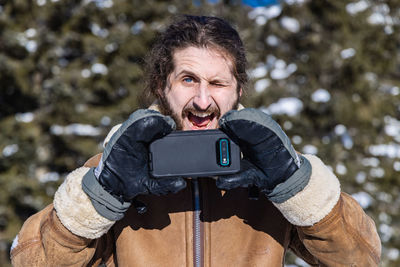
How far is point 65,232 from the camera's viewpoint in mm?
1778

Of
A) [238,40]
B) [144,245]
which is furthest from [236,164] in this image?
[238,40]

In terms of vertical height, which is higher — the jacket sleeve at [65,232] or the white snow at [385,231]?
the jacket sleeve at [65,232]

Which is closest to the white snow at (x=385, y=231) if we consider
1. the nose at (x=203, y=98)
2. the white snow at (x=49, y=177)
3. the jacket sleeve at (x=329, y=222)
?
the white snow at (x=49, y=177)

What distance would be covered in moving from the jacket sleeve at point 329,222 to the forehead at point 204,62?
1.51 ft

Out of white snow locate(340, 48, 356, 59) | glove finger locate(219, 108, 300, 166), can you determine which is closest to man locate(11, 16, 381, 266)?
glove finger locate(219, 108, 300, 166)

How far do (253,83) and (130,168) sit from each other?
20.6 feet

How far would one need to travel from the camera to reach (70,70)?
8094 mm

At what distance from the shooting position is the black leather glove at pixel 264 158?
5.47 ft

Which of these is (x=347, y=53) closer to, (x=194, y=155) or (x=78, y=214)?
(x=194, y=155)

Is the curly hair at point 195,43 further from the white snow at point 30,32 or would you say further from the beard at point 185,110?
the white snow at point 30,32

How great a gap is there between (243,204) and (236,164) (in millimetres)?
335

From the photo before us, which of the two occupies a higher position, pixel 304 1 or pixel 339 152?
pixel 304 1

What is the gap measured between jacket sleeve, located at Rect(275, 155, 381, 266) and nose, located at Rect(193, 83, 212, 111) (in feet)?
1.32

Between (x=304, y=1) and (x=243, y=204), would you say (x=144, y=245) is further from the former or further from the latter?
(x=304, y=1)
